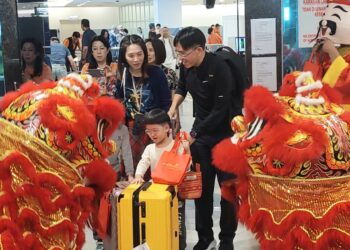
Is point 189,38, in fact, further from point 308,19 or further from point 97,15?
point 97,15

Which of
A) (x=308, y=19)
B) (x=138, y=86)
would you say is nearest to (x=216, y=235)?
(x=138, y=86)

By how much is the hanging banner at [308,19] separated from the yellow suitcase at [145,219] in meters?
2.16

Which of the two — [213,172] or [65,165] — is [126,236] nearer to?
[213,172]

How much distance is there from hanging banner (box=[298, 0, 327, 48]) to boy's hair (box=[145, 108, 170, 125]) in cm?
174

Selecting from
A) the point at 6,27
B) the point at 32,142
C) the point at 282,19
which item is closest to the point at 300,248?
the point at 32,142

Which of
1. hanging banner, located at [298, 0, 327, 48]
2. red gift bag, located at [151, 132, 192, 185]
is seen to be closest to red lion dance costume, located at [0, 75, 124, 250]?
red gift bag, located at [151, 132, 192, 185]

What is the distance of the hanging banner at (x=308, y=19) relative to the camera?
14.7ft

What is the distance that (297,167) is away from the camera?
6.03 feet

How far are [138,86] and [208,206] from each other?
900mm

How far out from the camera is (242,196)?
1.99 meters

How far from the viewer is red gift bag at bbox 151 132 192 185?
10.3ft

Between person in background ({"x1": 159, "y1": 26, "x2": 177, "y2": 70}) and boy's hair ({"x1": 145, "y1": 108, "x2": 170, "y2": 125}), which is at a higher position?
person in background ({"x1": 159, "y1": 26, "x2": 177, "y2": 70})

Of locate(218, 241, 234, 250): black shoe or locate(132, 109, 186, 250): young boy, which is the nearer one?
locate(132, 109, 186, 250): young boy

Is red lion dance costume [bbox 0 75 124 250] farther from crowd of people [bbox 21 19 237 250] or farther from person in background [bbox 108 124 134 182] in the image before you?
person in background [bbox 108 124 134 182]
